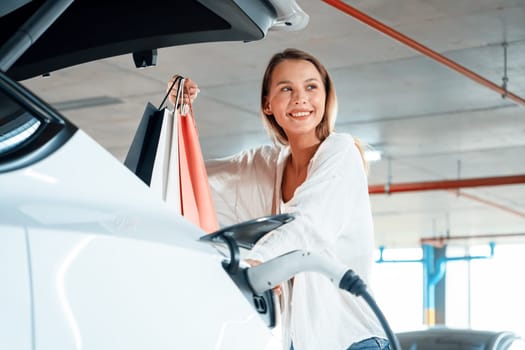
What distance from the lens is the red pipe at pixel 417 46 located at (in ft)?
22.6

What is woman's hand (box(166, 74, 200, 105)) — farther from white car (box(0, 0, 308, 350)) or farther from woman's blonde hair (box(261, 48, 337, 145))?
white car (box(0, 0, 308, 350))

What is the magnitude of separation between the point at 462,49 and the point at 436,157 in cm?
455

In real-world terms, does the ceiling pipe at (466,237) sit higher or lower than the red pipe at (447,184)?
higher

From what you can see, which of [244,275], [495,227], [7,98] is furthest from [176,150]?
[495,227]

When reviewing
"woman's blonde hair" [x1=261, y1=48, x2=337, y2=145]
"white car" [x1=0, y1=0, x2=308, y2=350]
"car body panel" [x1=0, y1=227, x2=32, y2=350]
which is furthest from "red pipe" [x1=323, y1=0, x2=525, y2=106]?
"car body panel" [x1=0, y1=227, x2=32, y2=350]

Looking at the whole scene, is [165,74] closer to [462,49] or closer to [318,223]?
[462,49]

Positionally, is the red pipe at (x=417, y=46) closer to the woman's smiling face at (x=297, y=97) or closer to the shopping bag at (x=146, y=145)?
the woman's smiling face at (x=297, y=97)

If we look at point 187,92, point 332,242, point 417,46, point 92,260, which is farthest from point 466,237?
point 92,260

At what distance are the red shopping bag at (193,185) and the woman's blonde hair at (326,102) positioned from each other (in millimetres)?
478

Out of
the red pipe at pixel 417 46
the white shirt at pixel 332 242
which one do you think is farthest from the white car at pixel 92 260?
the red pipe at pixel 417 46

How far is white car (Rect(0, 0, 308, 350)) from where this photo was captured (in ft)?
3.52

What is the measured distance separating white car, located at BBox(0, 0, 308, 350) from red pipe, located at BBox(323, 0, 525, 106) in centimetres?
550

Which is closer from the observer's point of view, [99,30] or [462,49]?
[99,30]

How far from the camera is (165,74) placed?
29.2ft
